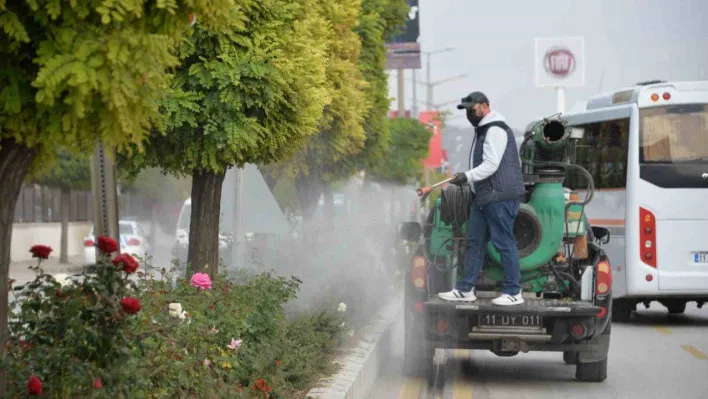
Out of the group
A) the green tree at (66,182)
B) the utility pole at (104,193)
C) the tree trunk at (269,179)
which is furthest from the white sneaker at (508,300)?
the green tree at (66,182)

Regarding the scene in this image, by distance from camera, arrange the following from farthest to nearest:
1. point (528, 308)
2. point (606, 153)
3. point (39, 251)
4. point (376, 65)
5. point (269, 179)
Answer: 1. point (269, 179)
2. point (376, 65)
3. point (606, 153)
4. point (528, 308)
5. point (39, 251)

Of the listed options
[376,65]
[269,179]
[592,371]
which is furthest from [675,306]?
[592,371]

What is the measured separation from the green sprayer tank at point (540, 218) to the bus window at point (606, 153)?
7.67m

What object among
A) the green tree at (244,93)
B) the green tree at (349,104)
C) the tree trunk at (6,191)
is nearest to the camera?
the tree trunk at (6,191)

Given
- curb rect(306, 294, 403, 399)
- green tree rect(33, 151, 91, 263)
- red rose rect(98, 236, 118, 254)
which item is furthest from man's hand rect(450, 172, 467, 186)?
green tree rect(33, 151, 91, 263)

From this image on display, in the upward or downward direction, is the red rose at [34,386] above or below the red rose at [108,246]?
below

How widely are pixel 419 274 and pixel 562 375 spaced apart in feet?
7.55

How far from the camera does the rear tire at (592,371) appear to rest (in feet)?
41.4

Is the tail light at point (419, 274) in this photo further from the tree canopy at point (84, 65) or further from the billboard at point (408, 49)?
the billboard at point (408, 49)

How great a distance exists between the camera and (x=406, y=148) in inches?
2419

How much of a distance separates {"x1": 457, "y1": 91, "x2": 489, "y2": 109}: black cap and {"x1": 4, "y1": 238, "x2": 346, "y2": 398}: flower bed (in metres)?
2.46

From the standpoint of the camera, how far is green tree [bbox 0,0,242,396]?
5.32 meters

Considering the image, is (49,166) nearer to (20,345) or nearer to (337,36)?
(20,345)

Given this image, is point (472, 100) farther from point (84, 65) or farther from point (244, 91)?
point (84, 65)
